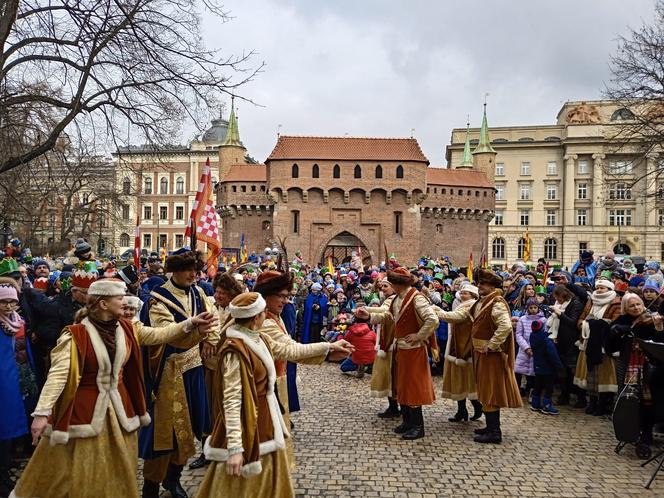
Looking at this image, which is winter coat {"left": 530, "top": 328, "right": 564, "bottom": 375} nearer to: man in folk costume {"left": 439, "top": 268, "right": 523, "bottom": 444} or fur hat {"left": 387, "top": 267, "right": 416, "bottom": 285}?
man in folk costume {"left": 439, "top": 268, "right": 523, "bottom": 444}

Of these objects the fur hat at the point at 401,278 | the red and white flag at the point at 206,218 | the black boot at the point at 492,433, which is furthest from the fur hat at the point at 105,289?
the black boot at the point at 492,433

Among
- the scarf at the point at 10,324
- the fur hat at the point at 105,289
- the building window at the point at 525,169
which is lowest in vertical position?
the scarf at the point at 10,324

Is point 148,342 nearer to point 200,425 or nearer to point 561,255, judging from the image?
point 200,425

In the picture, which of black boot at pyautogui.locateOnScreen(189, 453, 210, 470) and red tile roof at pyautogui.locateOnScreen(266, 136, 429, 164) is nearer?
black boot at pyautogui.locateOnScreen(189, 453, 210, 470)

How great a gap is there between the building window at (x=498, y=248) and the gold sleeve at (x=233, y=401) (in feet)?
211

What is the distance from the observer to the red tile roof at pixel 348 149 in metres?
43.2

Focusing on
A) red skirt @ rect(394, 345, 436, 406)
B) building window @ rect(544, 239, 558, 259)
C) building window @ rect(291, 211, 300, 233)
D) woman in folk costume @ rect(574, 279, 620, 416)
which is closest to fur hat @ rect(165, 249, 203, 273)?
red skirt @ rect(394, 345, 436, 406)

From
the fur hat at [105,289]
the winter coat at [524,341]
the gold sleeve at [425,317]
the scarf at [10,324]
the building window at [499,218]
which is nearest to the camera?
the fur hat at [105,289]

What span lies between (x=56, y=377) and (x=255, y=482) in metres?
1.40

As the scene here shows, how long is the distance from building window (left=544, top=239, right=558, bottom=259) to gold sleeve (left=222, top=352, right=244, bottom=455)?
65623mm

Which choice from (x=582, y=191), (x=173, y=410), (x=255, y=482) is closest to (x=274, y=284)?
(x=173, y=410)

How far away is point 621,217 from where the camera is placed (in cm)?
6106

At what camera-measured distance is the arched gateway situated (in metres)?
43.9

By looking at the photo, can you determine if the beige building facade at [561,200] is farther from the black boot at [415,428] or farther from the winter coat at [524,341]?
Result: the black boot at [415,428]
